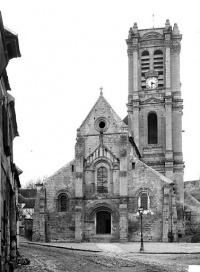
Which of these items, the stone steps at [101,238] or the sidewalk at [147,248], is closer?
the sidewalk at [147,248]

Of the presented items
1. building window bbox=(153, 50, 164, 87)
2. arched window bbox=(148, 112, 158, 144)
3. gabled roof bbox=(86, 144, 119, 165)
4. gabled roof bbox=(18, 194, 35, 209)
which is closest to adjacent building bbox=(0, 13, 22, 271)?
gabled roof bbox=(86, 144, 119, 165)

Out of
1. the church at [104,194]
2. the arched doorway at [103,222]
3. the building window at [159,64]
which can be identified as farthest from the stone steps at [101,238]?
the building window at [159,64]

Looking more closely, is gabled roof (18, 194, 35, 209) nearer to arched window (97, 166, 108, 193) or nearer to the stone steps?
arched window (97, 166, 108, 193)

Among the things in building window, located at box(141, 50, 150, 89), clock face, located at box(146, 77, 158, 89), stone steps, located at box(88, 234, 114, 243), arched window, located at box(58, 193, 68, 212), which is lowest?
stone steps, located at box(88, 234, 114, 243)

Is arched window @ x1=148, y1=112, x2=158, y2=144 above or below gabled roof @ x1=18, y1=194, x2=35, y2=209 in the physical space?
above

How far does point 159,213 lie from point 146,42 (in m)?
26.8

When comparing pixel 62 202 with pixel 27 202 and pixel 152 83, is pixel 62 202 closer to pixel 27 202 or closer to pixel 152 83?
pixel 152 83

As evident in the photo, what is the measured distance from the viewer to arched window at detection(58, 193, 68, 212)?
4560 cm

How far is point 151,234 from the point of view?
142ft

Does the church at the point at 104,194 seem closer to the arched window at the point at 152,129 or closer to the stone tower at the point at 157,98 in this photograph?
the stone tower at the point at 157,98

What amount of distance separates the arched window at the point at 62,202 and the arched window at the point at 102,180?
132 inches

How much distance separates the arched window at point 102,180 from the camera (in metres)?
45.0

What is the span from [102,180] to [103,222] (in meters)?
3.91

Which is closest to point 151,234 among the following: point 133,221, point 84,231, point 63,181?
point 133,221
